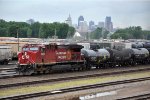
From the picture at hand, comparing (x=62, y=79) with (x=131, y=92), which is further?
(x=62, y=79)

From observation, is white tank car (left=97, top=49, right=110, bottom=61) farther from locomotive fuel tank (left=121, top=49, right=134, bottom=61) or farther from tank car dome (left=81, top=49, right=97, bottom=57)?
locomotive fuel tank (left=121, top=49, right=134, bottom=61)

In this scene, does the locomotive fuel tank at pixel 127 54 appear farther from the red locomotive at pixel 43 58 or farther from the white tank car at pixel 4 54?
the white tank car at pixel 4 54

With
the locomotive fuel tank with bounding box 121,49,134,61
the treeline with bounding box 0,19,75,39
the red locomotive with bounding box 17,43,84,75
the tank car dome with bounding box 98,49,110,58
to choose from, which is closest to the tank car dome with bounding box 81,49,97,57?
the tank car dome with bounding box 98,49,110,58

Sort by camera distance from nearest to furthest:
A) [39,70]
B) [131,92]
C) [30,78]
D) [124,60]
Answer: [131,92], [30,78], [39,70], [124,60]

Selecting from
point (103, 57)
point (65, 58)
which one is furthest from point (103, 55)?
point (65, 58)

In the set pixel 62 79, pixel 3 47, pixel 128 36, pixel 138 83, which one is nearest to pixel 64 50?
pixel 62 79

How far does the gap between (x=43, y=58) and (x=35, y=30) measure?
110154 millimetres

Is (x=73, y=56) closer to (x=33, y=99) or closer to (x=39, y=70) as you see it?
(x=39, y=70)

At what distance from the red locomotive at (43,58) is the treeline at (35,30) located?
77.1m

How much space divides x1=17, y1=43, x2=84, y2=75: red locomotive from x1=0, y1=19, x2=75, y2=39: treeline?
7714cm

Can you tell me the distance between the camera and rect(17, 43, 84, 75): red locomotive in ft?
103

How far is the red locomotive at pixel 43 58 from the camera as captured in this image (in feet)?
103

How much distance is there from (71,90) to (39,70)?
32.0 ft

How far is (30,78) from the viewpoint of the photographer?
96.8 ft
